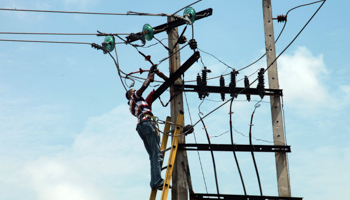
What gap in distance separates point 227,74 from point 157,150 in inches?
97.9

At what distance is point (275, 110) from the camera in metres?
11.6

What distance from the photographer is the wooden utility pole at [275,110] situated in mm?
11031

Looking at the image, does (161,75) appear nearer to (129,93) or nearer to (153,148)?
(129,93)

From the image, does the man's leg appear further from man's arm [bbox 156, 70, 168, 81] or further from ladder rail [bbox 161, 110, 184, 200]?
man's arm [bbox 156, 70, 168, 81]

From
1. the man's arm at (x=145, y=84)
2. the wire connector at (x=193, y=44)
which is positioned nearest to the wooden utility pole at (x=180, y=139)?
the man's arm at (x=145, y=84)

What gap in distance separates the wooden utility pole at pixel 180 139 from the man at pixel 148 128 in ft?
1.66

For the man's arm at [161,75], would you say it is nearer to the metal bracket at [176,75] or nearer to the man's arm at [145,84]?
the metal bracket at [176,75]

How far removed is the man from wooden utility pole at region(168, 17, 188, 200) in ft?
1.66

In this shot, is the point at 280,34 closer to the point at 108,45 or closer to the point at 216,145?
the point at 216,145

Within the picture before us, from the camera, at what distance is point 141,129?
1054 cm

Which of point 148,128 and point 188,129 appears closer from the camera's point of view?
point 148,128

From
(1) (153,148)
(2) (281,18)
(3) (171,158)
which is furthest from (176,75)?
(2) (281,18)

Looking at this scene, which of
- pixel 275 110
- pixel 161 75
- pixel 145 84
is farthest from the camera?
pixel 275 110

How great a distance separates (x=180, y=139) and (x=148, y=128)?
2.84ft
